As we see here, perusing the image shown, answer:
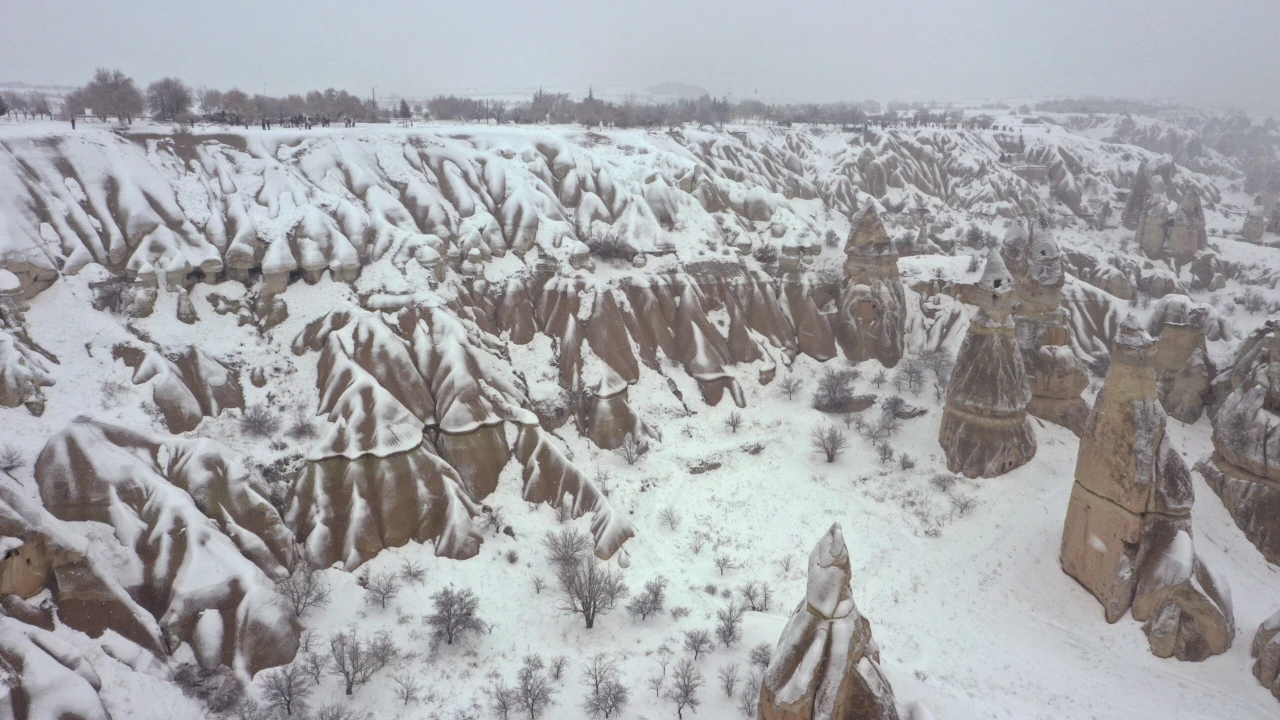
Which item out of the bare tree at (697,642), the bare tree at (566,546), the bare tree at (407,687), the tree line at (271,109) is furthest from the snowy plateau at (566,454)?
the tree line at (271,109)

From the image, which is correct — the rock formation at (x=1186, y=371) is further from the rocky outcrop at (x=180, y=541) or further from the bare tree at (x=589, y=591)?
the rocky outcrop at (x=180, y=541)

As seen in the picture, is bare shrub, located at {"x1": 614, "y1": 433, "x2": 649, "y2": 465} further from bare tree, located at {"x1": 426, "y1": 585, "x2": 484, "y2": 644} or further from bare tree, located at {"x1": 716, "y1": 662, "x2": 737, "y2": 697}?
bare tree, located at {"x1": 716, "y1": 662, "x2": 737, "y2": 697}

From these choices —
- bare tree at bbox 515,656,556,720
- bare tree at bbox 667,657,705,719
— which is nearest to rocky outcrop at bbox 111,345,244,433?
bare tree at bbox 515,656,556,720

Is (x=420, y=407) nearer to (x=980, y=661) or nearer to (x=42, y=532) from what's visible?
(x=42, y=532)

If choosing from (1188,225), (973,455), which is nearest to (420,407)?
(973,455)

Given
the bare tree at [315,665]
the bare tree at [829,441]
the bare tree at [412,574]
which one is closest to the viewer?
the bare tree at [315,665]

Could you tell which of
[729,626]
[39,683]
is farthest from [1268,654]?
[39,683]
